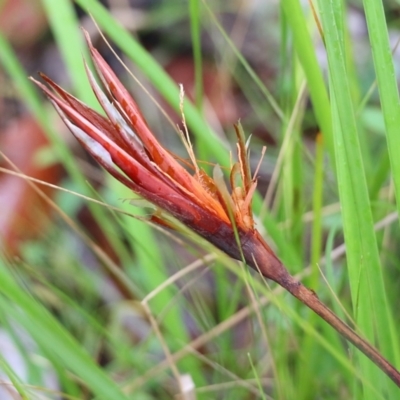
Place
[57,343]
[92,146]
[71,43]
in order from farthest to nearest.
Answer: [71,43] < [57,343] < [92,146]

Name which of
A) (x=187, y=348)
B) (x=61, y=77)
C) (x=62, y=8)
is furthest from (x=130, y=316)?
(x=61, y=77)

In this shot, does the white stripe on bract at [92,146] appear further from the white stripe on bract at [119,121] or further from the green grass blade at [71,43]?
the green grass blade at [71,43]

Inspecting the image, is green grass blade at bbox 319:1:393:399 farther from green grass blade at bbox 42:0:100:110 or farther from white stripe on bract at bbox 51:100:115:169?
green grass blade at bbox 42:0:100:110

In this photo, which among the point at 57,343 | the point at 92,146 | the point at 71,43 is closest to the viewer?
the point at 92,146

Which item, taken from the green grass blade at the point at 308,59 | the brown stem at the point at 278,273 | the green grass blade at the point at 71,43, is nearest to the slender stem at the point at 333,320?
the brown stem at the point at 278,273

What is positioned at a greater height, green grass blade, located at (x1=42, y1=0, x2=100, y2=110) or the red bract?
green grass blade, located at (x1=42, y1=0, x2=100, y2=110)

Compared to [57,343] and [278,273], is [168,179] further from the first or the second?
[57,343]

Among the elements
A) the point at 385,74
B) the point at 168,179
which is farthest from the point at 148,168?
the point at 385,74

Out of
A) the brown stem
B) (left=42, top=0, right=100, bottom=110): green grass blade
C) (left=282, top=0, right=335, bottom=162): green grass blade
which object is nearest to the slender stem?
the brown stem
